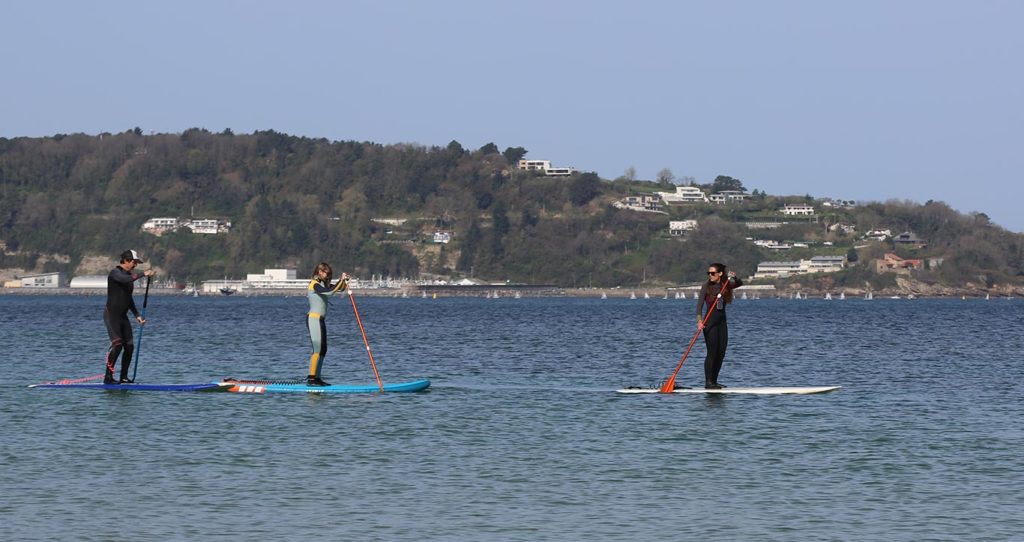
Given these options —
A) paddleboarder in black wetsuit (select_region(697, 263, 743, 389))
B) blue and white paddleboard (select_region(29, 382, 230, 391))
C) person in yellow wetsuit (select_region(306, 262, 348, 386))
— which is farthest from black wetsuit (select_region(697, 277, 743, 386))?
blue and white paddleboard (select_region(29, 382, 230, 391))

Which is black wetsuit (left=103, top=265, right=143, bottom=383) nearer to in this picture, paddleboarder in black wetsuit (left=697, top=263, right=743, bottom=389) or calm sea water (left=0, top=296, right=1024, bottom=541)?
calm sea water (left=0, top=296, right=1024, bottom=541)

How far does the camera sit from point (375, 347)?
Result: 191 feet

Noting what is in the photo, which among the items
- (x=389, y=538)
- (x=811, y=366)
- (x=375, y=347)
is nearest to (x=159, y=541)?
(x=389, y=538)

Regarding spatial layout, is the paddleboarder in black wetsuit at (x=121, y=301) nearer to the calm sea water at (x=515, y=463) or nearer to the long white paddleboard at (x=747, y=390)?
the calm sea water at (x=515, y=463)

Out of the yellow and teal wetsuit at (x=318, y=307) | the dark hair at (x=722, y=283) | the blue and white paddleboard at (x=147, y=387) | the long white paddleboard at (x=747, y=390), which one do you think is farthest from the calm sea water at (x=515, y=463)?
the dark hair at (x=722, y=283)

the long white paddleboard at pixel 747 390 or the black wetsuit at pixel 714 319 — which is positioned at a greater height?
the black wetsuit at pixel 714 319

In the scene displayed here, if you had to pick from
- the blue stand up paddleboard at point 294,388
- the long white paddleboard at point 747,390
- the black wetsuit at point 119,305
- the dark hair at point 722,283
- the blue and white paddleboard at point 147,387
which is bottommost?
the blue and white paddleboard at point 147,387

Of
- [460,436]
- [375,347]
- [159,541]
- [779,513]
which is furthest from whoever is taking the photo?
[375,347]

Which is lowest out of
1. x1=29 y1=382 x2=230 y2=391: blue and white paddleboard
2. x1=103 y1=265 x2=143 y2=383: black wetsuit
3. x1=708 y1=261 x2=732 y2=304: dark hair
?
x1=29 y1=382 x2=230 y2=391: blue and white paddleboard

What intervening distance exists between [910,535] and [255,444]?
10178 millimetres

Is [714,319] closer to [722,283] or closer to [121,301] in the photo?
[722,283]

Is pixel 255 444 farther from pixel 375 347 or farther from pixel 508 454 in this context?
pixel 375 347

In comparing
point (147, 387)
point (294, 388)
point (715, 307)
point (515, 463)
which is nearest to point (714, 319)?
point (715, 307)

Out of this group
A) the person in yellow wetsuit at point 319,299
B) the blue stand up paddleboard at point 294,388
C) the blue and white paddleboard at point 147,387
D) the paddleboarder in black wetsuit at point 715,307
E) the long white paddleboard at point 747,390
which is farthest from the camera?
the long white paddleboard at point 747,390
